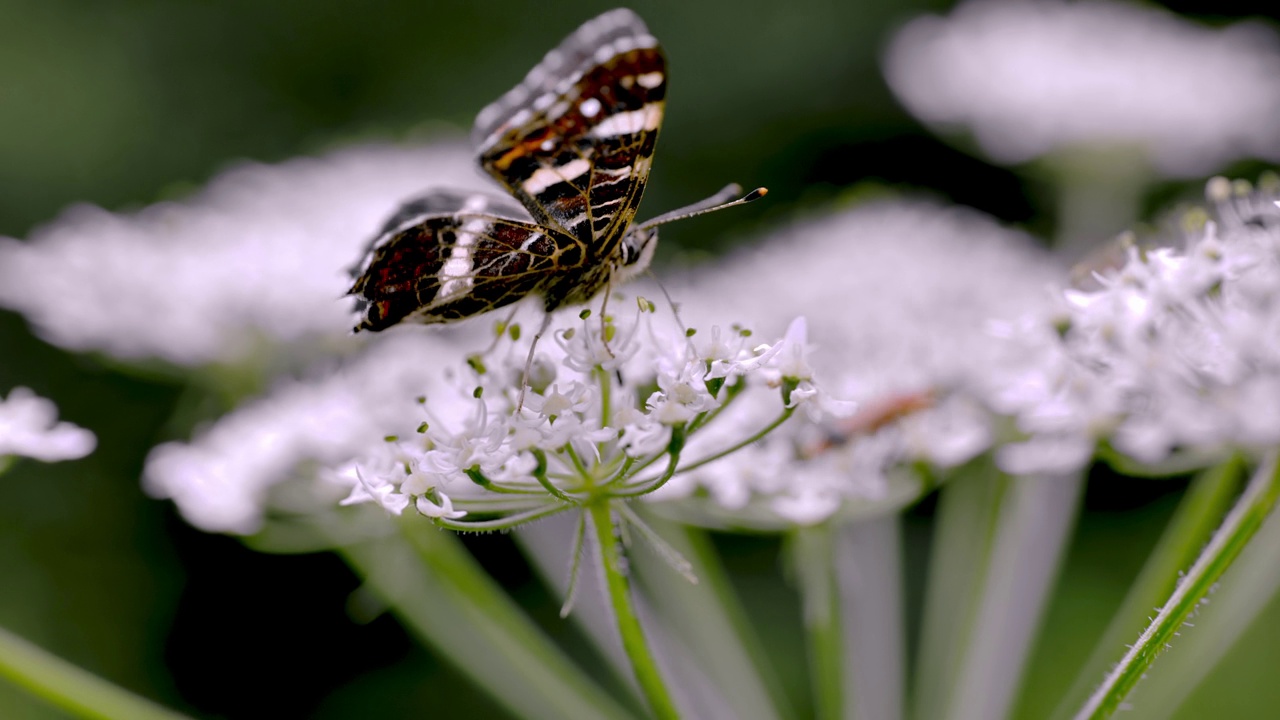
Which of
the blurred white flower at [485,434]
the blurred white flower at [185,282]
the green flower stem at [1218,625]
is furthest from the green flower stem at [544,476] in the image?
the blurred white flower at [185,282]

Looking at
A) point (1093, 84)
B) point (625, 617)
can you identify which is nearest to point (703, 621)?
point (625, 617)

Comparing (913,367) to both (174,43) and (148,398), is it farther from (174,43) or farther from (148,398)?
(174,43)

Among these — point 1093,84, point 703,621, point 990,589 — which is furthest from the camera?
point 1093,84

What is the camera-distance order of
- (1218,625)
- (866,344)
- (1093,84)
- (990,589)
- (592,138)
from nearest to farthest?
(592,138)
(1218,625)
(990,589)
(866,344)
(1093,84)

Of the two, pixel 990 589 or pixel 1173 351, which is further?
pixel 990 589

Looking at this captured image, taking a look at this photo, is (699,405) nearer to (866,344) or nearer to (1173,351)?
(1173,351)

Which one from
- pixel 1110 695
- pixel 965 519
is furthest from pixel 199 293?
pixel 1110 695
